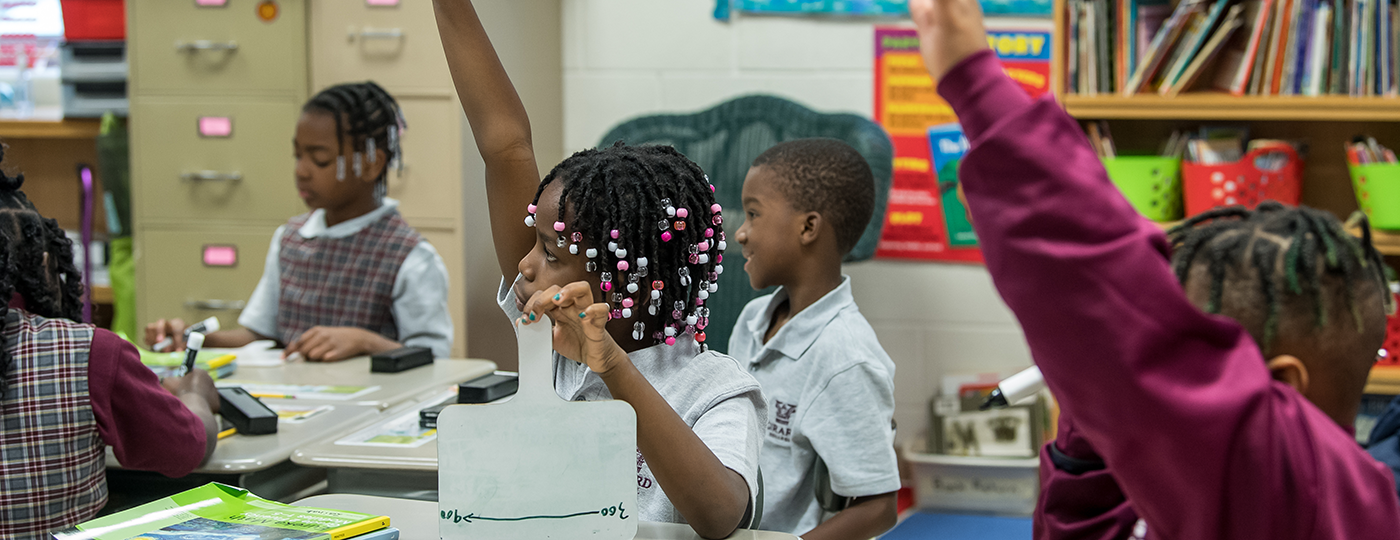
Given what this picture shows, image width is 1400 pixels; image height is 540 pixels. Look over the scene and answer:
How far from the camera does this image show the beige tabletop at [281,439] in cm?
136

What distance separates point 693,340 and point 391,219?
4.65ft

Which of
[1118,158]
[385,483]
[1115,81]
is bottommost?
[385,483]

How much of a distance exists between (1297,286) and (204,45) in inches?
116

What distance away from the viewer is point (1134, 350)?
1.82 feet

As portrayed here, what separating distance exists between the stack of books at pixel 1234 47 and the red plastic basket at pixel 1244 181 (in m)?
0.15

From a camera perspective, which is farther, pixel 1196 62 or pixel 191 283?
pixel 191 283

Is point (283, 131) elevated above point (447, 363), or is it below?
above

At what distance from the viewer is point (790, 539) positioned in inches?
39.9

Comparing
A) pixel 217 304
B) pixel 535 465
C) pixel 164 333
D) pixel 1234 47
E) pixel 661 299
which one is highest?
pixel 1234 47

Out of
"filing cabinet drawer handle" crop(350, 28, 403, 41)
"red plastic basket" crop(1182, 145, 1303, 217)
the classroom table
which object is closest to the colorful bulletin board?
"red plastic basket" crop(1182, 145, 1303, 217)

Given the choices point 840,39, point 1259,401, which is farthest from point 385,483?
point 840,39

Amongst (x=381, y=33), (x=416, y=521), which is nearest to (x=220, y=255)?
(x=381, y=33)

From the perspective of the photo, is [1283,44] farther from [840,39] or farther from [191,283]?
[191,283]

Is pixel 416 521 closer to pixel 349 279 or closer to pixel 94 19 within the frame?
pixel 349 279
